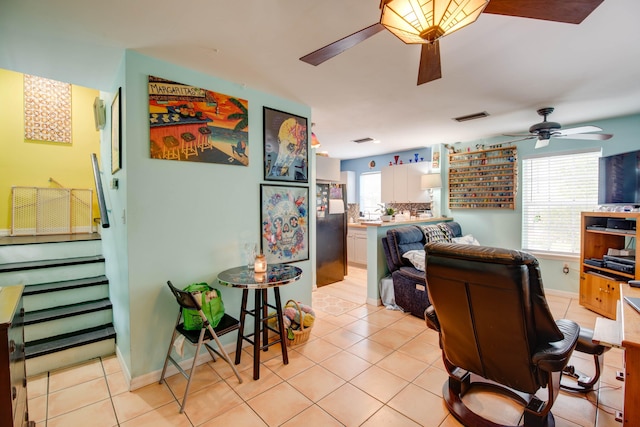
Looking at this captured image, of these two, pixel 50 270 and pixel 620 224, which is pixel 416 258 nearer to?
pixel 620 224

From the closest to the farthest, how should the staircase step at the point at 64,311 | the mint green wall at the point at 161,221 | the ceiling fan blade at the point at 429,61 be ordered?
the ceiling fan blade at the point at 429,61 → the mint green wall at the point at 161,221 → the staircase step at the point at 64,311

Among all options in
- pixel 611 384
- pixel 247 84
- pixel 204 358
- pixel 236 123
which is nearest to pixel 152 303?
pixel 204 358

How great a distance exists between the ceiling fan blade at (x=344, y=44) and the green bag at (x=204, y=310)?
1.79 metres

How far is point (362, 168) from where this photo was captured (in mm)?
6949

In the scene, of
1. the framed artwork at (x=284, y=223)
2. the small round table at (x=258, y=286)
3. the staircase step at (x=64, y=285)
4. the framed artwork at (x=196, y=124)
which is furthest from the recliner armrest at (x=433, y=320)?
the staircase step at (x=64, y=285)

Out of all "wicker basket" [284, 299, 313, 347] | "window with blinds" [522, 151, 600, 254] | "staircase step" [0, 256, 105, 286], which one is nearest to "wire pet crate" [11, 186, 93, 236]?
"staircase step" [0, 256, 105, 286]

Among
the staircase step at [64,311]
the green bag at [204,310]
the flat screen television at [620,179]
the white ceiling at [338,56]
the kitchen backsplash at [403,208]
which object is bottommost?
the staircase step at [64,311]

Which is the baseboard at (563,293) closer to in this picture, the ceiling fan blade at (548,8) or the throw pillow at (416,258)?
the throw pillow at (416,258)

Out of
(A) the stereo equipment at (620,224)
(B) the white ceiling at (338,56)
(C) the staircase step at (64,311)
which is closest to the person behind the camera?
(B) the white ceiling at (338,56)

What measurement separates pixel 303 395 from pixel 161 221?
1.68m

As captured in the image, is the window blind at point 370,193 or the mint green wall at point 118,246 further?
the window blind at point 370,193

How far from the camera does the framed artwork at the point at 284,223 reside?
2883 millimetres

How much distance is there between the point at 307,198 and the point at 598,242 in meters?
3.83

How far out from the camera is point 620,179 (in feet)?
11.0
